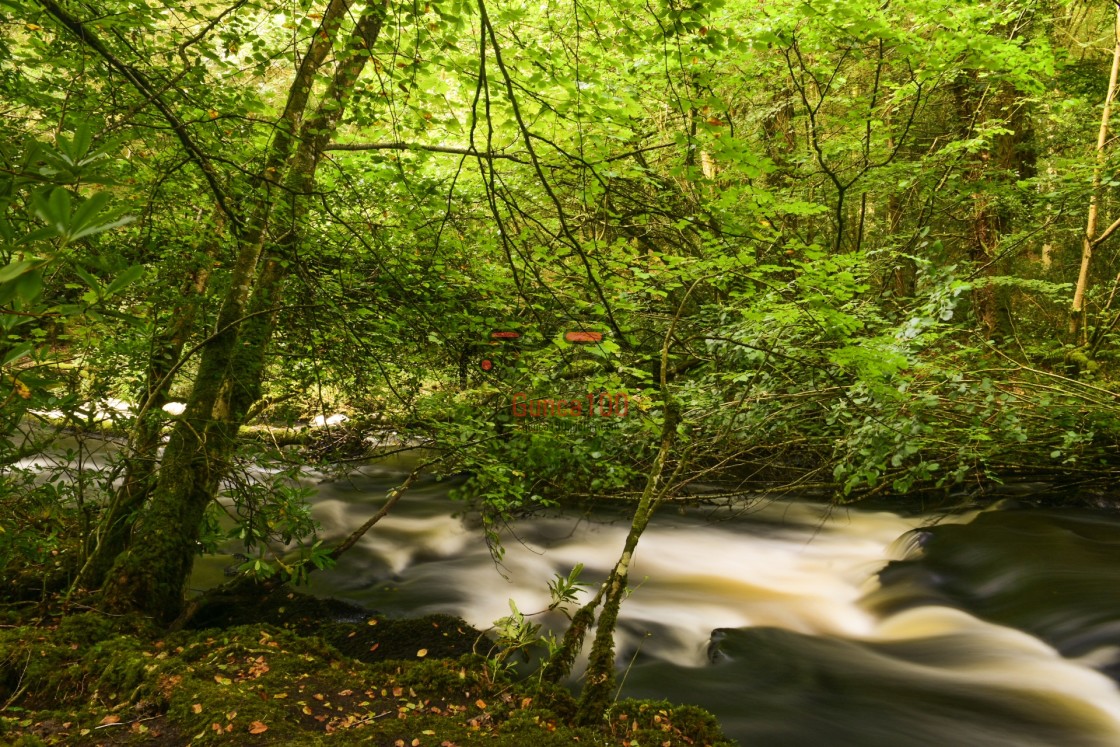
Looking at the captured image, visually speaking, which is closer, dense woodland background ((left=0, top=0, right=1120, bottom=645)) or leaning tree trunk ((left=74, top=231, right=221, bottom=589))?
dense woodland background ((left=0, top=0, right=1120, bottom=645))

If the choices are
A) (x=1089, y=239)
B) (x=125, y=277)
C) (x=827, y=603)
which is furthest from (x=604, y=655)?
(x=1089, y=239)

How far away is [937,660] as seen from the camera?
4.62 m

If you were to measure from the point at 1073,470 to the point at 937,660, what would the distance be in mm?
2464

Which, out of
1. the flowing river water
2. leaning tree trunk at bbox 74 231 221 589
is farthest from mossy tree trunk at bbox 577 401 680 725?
leaning tree trunk at bbox 74 231 221 589

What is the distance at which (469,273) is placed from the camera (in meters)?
4.92

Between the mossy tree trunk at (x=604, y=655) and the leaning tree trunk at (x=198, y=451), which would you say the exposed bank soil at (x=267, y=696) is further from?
the leaning tree trunk at (x=198, y=451)

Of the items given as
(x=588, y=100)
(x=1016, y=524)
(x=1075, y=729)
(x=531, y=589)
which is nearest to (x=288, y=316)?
(x=588, y=100)

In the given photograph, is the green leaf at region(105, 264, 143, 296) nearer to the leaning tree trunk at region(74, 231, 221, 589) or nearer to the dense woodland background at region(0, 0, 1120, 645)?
the dense woodland background at region(0, 0, 1120, 645)

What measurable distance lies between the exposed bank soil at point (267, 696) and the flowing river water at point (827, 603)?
1232 mm

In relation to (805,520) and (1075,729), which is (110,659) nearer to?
(1075,729)

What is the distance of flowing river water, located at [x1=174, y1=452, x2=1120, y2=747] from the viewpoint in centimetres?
404

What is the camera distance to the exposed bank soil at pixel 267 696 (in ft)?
8.66

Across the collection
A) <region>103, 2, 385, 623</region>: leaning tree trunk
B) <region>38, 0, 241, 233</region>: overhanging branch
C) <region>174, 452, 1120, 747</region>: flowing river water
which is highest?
<region>38, 0, 241, 233</region>: overhanging branch

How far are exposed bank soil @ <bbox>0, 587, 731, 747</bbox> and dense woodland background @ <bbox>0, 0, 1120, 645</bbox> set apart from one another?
0.54m
